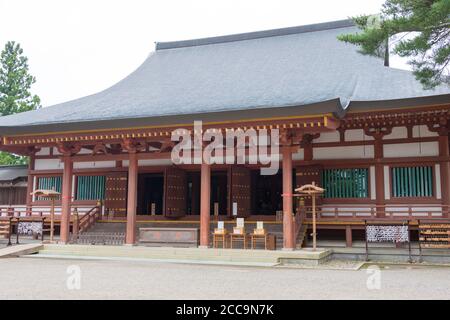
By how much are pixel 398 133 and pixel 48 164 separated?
1353 centimetres

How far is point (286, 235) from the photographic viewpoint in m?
13.0

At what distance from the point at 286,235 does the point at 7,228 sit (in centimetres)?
1036

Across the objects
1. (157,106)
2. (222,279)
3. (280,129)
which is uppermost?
Result: (157,106)

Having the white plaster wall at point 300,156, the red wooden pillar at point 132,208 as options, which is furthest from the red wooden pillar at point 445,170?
the red wooden pillar at point 132,208

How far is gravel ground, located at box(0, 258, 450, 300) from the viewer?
725 centimetres

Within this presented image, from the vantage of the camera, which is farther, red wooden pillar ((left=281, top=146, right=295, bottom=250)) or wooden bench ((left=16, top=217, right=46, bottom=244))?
wooden bench ((left=16, top=217, right=46, bottom=244))

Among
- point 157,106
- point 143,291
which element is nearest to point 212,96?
point 157,106

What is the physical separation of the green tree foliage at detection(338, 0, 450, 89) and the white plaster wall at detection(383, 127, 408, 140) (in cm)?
388

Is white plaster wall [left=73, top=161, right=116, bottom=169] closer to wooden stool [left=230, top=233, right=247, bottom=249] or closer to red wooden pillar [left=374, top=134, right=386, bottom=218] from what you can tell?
wooden stool [left=230, top=233, right=247, bottom=249]

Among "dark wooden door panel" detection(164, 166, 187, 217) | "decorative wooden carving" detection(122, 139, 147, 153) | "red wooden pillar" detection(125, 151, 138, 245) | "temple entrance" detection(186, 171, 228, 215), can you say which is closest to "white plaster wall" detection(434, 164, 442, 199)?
"temple entrance" detection(186, 171, 228, 215)

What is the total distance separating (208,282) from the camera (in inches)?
342

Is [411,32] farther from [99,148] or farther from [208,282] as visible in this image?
[99,148]
